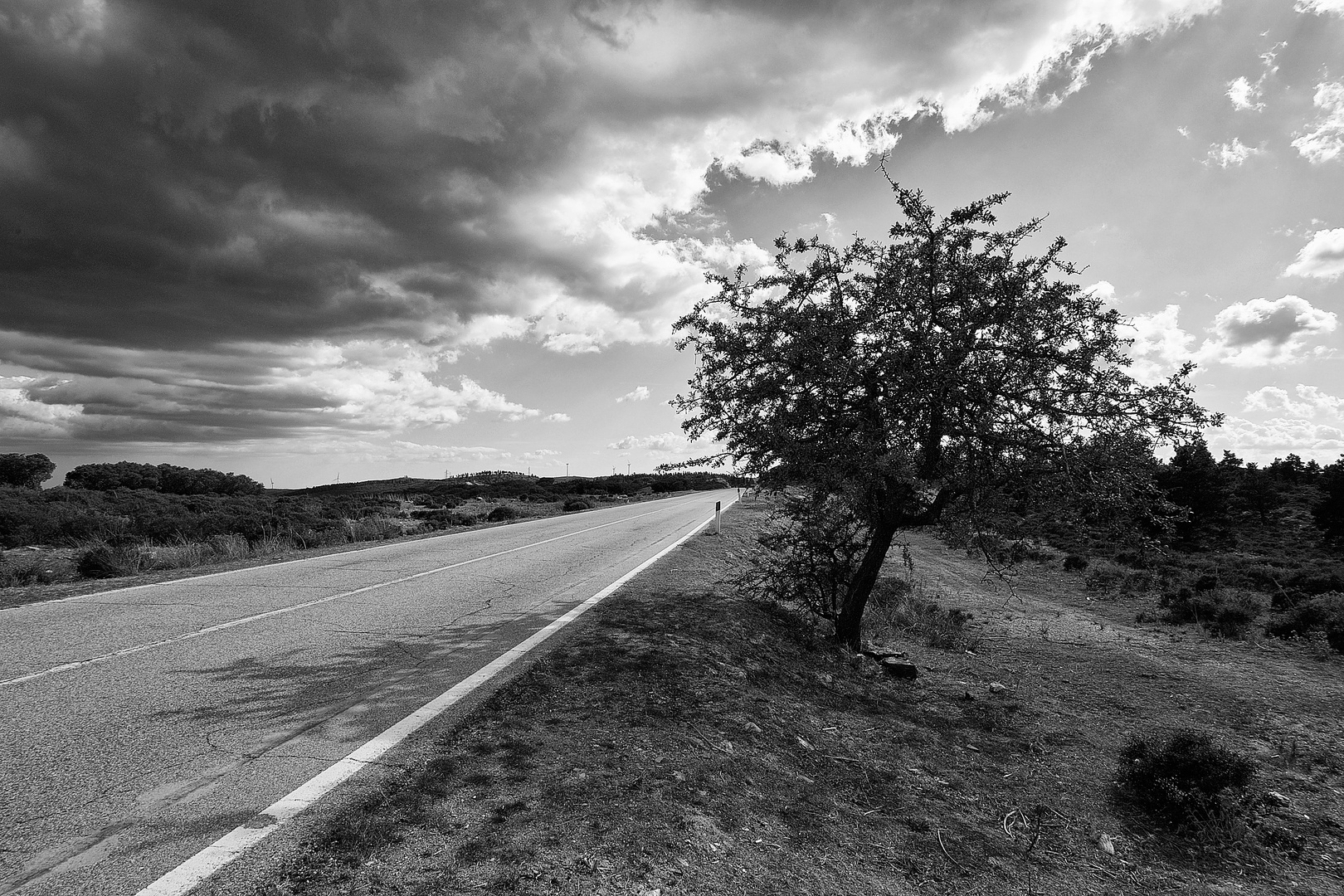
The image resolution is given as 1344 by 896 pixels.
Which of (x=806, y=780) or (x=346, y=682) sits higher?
(x=346, y=682)

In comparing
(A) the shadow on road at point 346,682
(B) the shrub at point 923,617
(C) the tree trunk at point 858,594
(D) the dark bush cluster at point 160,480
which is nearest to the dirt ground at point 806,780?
(C) the tree trunk at point 858,594

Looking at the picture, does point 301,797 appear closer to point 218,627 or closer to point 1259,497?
point 218,627

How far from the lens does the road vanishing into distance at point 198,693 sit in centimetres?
283

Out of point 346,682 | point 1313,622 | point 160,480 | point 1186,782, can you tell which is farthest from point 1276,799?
point 160,480

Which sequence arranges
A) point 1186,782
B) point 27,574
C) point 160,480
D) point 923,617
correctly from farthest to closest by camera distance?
point 160,480 < point 923,617 < point 27,574 < point 1186,782

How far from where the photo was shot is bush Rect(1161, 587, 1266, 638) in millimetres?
11711

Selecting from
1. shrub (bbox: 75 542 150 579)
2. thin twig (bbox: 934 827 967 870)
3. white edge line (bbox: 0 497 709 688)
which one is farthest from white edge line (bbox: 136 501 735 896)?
shrub (bbox: 75 542 150 579)

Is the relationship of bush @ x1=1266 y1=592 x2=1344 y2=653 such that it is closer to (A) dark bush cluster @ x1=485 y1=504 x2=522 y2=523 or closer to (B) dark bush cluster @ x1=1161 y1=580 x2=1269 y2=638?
(B) dark bush cluster @ x1=1161 y1=580 x2=1269 y2=638

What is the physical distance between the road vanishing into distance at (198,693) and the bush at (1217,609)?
11479mm

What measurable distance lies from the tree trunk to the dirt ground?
1.40 ft

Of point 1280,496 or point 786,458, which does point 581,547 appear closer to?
point 786,458

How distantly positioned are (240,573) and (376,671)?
274 inches

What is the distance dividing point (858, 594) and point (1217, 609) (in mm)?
9488

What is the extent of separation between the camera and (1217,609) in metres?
12.8
